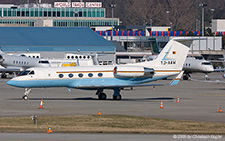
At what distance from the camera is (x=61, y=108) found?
115 ft

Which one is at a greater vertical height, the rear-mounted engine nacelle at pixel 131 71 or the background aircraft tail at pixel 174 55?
the background aircraft tail at pixel 174 55

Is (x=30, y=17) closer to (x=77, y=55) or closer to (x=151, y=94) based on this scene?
(x=77, y=55)

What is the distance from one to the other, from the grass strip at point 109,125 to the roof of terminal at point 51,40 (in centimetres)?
6647

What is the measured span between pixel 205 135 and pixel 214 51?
10874 cm

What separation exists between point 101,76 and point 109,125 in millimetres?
14201

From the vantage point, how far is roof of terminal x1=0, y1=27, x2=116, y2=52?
95.5 metres

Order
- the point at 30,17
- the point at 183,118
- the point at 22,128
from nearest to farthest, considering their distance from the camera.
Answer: the point at 22,128 → the point at 183,118 → the point at 30,17

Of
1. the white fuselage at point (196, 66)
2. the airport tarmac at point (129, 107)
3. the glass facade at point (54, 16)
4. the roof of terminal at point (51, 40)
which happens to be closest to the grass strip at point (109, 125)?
the airport tarmac at point (129, 107)

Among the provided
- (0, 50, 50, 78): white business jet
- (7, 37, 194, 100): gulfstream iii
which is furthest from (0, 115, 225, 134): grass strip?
(0, 50, 50, 78): white business jet

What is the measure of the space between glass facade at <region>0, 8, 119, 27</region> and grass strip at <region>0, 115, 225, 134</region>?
452 ft

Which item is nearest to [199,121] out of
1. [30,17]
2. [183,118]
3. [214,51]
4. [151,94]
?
[183,118]

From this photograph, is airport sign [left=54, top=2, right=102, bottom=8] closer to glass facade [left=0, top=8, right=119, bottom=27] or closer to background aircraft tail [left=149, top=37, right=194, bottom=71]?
glass facade [left=0, top=8, right=119, bottom=27]

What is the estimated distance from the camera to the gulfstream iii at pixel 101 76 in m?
40.0

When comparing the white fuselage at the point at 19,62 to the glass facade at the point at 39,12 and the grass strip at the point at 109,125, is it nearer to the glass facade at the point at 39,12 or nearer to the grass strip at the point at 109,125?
the grass strip at the point at 109,125
